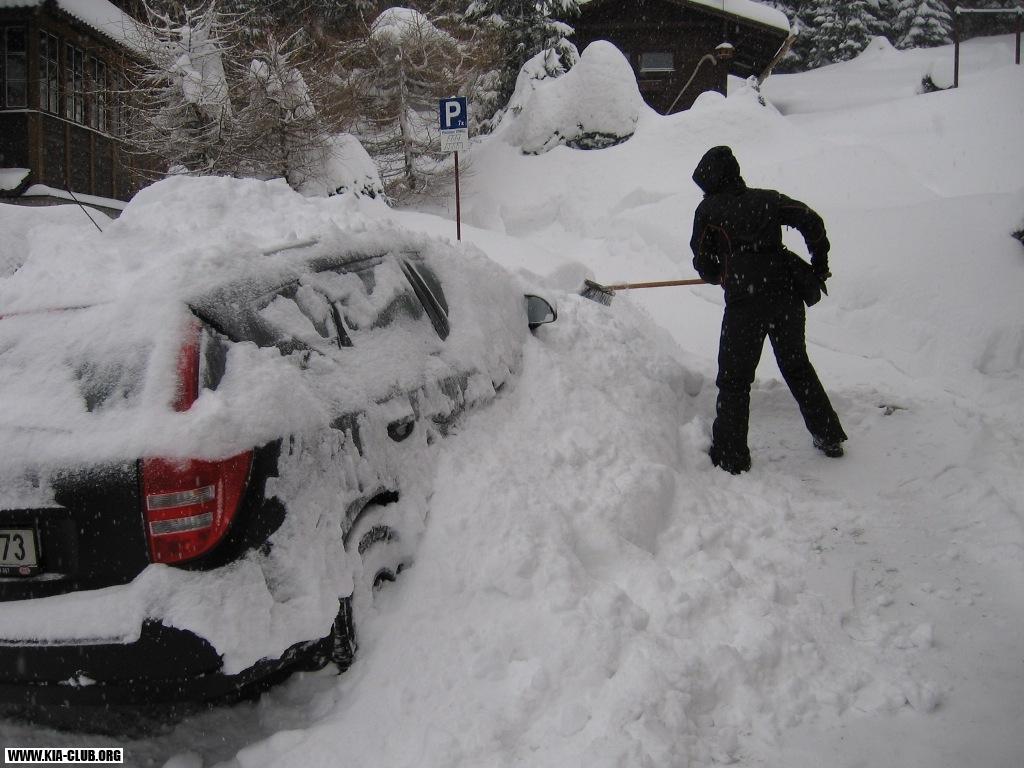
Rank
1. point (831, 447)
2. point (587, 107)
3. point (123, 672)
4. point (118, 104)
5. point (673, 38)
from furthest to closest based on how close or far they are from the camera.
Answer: point (673, 38) < point (587, 107) < point (118, 104) < point (831, 447) < point (123, 672)

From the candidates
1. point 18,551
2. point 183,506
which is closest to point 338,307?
point 183,506

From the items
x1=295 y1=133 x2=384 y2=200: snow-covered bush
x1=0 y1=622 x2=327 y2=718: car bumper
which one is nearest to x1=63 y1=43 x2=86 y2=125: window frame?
x1=295 y1=133 x2=384 y2=200: snow-covered bush

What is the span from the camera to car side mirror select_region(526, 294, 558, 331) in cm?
462

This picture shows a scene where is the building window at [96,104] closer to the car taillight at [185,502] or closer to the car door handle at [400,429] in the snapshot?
the car door handle at [400,429]

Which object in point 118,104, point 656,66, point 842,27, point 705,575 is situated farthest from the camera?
point 842,27

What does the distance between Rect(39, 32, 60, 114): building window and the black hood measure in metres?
16.1

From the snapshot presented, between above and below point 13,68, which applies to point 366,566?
below

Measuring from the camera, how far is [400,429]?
3.01 m

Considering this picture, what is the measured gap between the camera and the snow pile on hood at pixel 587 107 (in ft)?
52.3

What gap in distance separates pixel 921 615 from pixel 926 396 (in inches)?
119

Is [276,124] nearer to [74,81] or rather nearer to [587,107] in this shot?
[587,107]

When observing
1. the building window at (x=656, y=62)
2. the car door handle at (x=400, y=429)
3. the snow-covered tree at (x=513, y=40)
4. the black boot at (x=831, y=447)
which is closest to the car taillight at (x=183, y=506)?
the car door handle at (x=400, y=429)

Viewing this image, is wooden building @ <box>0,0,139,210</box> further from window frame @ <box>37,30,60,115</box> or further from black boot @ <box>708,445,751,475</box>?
black boot @ <box>708,445,751,475</box>

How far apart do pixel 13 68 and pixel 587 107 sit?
38.7 feet
